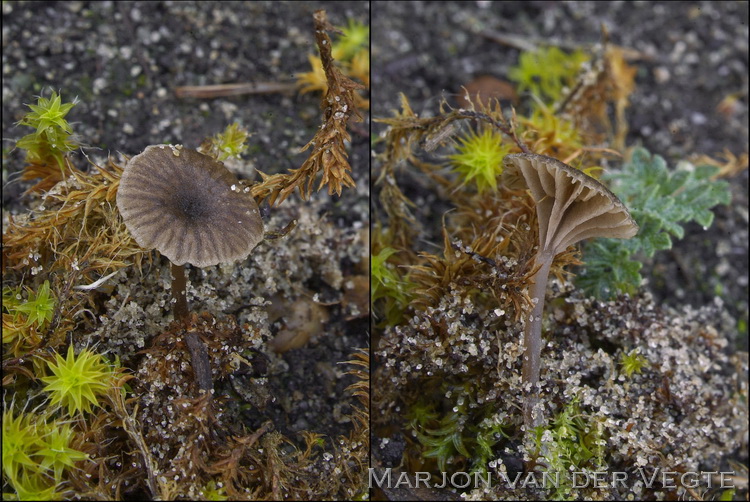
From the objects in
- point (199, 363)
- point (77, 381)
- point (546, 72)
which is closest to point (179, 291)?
point (199, 363)

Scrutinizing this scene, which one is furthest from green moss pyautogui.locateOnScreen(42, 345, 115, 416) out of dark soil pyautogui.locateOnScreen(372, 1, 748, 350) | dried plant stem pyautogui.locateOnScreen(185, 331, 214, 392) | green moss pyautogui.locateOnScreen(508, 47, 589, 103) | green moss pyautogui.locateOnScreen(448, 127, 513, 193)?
green moss pyautogui.locateOnScreen(508, 47, 589, 103)

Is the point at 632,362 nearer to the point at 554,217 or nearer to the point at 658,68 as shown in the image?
the point at 554,217

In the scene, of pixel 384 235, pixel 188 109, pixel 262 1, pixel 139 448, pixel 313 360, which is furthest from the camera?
pixel 262 1

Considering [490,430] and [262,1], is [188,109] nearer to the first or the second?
[262,1]

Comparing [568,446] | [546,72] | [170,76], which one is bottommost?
[568,446]

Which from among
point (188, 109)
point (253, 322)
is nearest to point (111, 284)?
point (253, 322)

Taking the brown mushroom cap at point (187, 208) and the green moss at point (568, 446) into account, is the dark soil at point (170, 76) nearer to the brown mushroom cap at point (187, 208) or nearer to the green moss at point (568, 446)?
the brown mushroom cap at point (187, 208)
